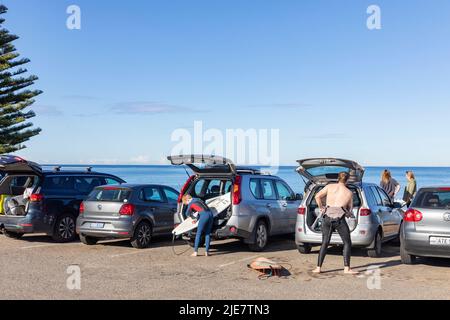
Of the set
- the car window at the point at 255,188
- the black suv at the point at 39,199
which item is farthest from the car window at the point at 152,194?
the car window at the point at 255,188

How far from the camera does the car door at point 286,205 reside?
12438 mm

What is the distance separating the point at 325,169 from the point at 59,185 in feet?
19.9

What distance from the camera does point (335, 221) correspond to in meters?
8.93

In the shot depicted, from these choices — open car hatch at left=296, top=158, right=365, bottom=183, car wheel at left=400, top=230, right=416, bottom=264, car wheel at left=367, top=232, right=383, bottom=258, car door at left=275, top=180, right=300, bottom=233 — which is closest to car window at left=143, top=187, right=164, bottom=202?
car door at left=275, top=180, right=300, bottom=233

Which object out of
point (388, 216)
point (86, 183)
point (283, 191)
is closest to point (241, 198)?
point (283, 191)

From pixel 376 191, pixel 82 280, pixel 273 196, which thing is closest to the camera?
pixel 82 280

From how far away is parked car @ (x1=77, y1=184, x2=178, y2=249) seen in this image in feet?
37.4

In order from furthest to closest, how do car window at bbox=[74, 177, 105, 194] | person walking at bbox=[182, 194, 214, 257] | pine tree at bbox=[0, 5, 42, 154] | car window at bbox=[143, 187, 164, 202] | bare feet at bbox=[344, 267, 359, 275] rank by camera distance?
pine tree at bbox=[0, 5, 42, 154], car window at bbox=[74, 177, 105, 194], car window at bbox=[143, 187, 164, 202], person walking at bbox=[182, 194, 214, 257], bare feet at bbox=[344, 267, 359, 275]

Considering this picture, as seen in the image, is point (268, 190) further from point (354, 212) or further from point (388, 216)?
point (388, 216)

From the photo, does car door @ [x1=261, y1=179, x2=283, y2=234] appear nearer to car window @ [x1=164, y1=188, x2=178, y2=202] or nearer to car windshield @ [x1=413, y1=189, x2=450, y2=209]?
car window @ [x1=164, y1=188, x2=178, y2=202]

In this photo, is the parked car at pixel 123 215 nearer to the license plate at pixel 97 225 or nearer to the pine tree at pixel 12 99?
the license plate at pixel 97 225
